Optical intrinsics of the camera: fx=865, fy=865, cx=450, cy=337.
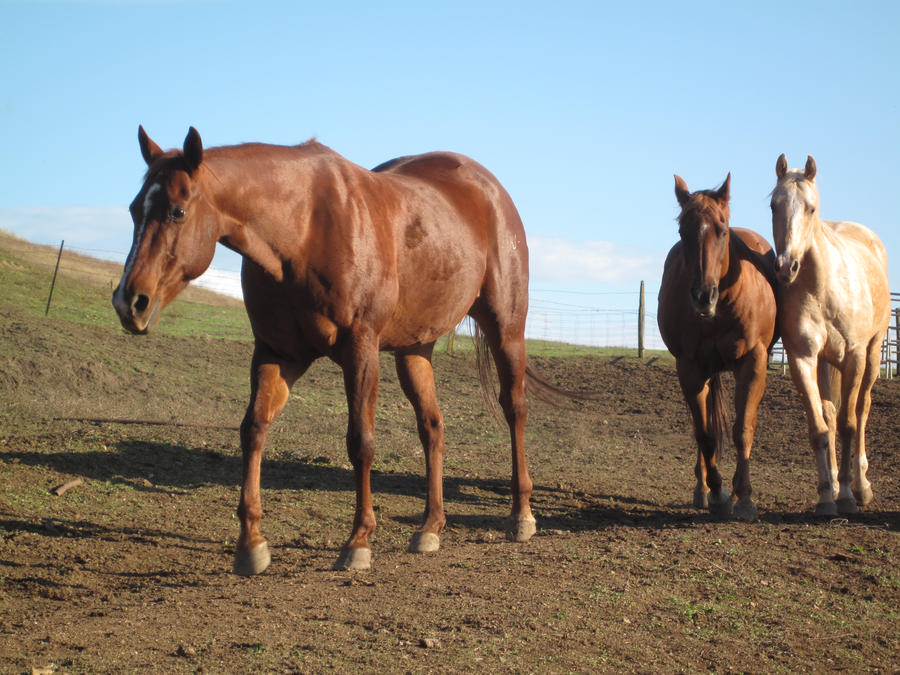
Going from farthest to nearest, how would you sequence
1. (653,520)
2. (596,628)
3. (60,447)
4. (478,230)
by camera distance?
(60,447) < (653,520) < (478,230) < (596,628)

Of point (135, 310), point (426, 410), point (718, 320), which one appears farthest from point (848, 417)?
point (135, 310)

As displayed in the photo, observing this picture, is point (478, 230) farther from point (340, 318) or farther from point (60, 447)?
point (60, 447)

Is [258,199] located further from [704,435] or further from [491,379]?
[704,435]

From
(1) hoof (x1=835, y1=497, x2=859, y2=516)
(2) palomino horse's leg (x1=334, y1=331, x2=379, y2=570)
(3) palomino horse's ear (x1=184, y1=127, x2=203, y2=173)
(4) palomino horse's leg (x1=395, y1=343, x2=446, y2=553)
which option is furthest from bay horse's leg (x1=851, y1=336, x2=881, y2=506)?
(3) palomino horse's ear (x1=184, y1=127, x2=203, y2=173)

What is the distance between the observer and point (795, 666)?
3441 millimetres

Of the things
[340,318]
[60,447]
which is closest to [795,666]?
[340,318]

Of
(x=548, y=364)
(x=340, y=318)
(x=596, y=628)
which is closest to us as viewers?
(x=596, y=628)

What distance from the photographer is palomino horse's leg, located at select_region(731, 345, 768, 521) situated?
275 inches

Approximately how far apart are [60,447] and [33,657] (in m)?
4.77

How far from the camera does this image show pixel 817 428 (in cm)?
707

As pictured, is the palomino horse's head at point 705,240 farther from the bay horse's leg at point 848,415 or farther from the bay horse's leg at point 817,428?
the bay horse's leg at point 848,415

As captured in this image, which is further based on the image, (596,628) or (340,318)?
(340,318)

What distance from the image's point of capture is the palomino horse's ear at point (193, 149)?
4.24 meters

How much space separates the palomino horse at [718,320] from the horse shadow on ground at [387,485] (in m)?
0.57
